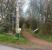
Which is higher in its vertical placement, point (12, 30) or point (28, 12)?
point (28, 12)

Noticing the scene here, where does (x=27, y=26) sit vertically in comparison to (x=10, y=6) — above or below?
below

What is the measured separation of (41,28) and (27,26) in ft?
21.0

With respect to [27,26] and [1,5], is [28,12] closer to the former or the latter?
[27,26]

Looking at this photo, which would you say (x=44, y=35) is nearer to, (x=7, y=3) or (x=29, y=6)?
(x=7, y=3)

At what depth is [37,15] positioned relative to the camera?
40.4 metres

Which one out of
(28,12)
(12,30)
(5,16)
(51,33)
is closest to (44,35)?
(51,33)

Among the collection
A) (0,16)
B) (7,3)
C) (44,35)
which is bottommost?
(44,35)

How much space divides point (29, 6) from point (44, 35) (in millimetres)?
15435

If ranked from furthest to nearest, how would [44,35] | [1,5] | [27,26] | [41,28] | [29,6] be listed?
[29,6], [27,26], [1,5], [41,28], [44,35]

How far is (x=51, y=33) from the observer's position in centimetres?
3070

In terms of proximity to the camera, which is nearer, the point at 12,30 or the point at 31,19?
the point at 12,30

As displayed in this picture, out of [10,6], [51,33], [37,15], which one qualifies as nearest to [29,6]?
[37,15]

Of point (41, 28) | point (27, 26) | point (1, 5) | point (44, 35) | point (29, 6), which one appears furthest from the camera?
point (29, 6)

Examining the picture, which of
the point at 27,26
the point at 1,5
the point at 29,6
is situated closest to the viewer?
the point at 1,5
